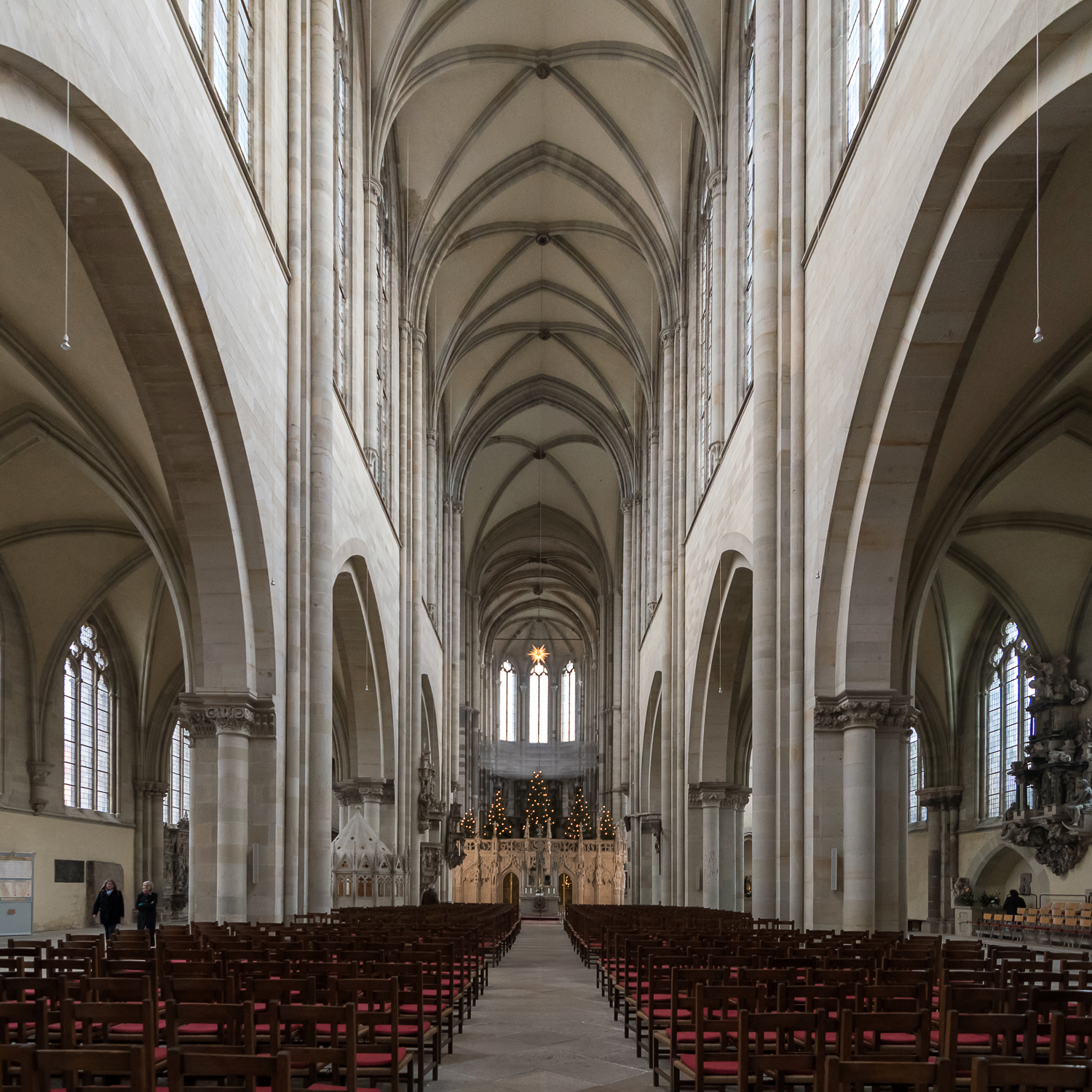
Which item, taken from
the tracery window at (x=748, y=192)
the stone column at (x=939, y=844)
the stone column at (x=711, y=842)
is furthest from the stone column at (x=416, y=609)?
the tracery window at (x=748, y=192)

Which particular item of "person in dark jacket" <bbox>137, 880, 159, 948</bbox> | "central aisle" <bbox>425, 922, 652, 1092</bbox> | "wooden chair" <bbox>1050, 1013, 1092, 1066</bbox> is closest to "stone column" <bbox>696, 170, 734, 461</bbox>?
"central aisle" <bbox>425, 922, 652, 1092</bbox>

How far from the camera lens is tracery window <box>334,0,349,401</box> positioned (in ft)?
76.1

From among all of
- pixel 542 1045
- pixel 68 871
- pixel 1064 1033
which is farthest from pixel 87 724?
pixel 1064 1033

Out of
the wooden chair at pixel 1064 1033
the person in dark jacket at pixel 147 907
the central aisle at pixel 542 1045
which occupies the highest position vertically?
the wooden chair at pixel 1064 1033

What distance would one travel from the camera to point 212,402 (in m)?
15.3

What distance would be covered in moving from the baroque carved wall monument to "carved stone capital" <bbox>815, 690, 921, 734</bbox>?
10329 millimetres

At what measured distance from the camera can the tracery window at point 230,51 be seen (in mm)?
15172

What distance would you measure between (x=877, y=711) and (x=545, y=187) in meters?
21.7

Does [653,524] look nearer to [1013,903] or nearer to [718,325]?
[718,325]

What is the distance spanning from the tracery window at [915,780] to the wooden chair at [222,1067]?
2966cm

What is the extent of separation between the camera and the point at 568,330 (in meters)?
41.0

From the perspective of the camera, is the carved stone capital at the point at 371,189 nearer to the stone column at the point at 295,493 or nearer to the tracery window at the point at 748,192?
the stone column at the point at 295,493

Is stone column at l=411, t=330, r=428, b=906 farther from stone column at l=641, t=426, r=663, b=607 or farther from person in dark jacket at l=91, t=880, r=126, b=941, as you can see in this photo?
person in dark jacket at l=91, t=880, r=126, b=941

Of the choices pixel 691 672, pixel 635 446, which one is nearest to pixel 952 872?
pixel 691 672
